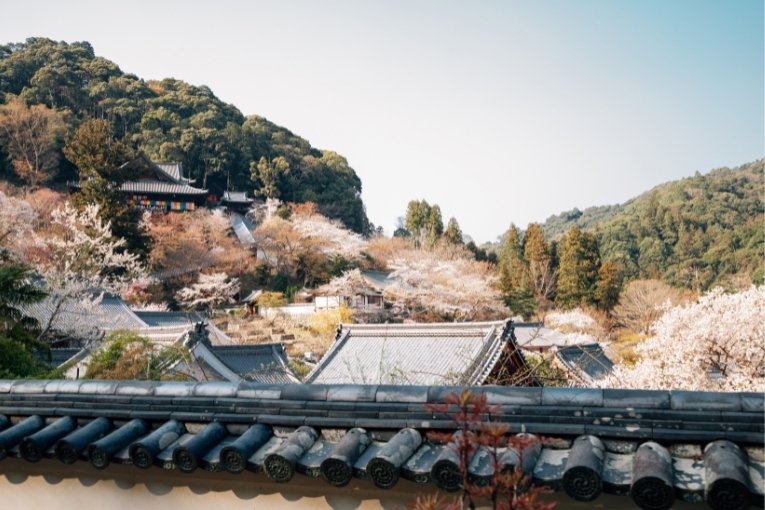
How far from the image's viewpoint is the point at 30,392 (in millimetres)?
3490

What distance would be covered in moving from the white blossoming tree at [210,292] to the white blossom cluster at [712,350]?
27.2m

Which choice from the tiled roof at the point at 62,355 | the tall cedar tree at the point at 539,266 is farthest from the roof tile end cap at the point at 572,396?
the tall cedar tree at the point at 539,266

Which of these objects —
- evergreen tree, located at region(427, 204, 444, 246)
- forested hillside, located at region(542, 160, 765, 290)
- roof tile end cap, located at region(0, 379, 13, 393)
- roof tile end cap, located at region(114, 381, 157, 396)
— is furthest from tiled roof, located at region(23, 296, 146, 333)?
forested hillside, located at region(542, 160, 765, 290)

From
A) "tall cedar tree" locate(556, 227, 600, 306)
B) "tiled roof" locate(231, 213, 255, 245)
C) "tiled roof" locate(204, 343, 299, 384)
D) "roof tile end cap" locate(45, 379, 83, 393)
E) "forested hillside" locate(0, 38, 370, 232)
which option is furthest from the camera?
"forested hillside" locate(0, 38, 370, 232)

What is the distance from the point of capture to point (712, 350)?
12875mm

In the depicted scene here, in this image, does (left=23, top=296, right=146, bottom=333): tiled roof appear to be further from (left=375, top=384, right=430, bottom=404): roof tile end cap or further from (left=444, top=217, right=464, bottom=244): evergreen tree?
(left=444, top=217, right=464, bottom=244): evergreen tree

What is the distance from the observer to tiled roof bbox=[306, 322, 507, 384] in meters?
15.3

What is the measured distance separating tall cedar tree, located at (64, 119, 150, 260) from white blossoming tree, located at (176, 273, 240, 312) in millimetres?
3343

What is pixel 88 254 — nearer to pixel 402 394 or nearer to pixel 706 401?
pixel 402 394

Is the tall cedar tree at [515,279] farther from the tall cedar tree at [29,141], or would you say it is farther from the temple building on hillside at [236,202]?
the tall cedar tree at [29,141]

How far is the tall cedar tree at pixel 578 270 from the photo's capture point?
40656 mm

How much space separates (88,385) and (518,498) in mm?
2493

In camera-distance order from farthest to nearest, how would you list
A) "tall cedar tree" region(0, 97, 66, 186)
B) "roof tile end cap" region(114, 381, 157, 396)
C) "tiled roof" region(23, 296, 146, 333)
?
"tall cedar tree" region(0, 97, 66, 186) → "tiled roof" region(23, 296, 146, 333) → "roof tile end cap" region(114, 381, 157, 396)

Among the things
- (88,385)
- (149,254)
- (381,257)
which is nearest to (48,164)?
(149,254)
